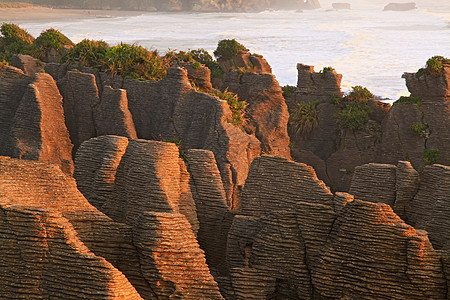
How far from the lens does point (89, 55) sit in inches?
844

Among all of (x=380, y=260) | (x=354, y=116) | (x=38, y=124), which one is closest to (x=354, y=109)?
(x=354, y=116)

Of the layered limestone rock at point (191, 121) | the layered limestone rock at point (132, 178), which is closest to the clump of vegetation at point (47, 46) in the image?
the layered limestone rock at point (191, 121)

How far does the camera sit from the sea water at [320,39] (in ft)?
224

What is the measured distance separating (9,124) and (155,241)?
11.0m

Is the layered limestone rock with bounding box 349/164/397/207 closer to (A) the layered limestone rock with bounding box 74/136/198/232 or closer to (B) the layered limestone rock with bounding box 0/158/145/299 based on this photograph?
(A) the layered limestone rock with bounding box 74/136/198/232

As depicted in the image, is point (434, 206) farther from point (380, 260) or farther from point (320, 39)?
point (320, 39)

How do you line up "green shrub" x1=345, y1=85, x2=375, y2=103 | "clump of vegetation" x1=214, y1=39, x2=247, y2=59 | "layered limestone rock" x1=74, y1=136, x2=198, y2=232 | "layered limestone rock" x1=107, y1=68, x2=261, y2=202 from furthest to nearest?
"clump of vegetation" x1=214, y1=39, x2=247, y2=59
"green shrub" x1=345, y1=85, x2=375, y2=103
"layered limestone rock" x1=107, y1=68, x2=261, y2=202
"layered limestone rock" x1=74, y1=136, x2=198, y2=232

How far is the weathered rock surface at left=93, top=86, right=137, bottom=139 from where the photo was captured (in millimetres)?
18172

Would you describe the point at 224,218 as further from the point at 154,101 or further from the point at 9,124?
the point at 9,124

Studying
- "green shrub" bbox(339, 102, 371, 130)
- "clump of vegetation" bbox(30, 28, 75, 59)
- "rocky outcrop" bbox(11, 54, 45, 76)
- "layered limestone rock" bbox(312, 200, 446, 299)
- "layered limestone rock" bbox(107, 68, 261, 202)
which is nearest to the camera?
"layered limestone rock" bbox(312, 200, 446, 299)

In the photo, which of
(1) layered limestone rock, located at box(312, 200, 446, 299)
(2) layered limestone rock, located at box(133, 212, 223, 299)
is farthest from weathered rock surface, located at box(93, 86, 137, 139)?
(1) layered limestone rock, located at box(312, 200, 446, 299)

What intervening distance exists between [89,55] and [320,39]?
83.3 m

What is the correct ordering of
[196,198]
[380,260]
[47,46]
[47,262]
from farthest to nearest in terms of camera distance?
1. [47,46]
2. [196,198]
3. [380,260]
4. [47,262]

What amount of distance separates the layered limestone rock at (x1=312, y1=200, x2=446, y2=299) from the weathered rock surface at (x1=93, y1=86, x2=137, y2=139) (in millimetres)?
9691
